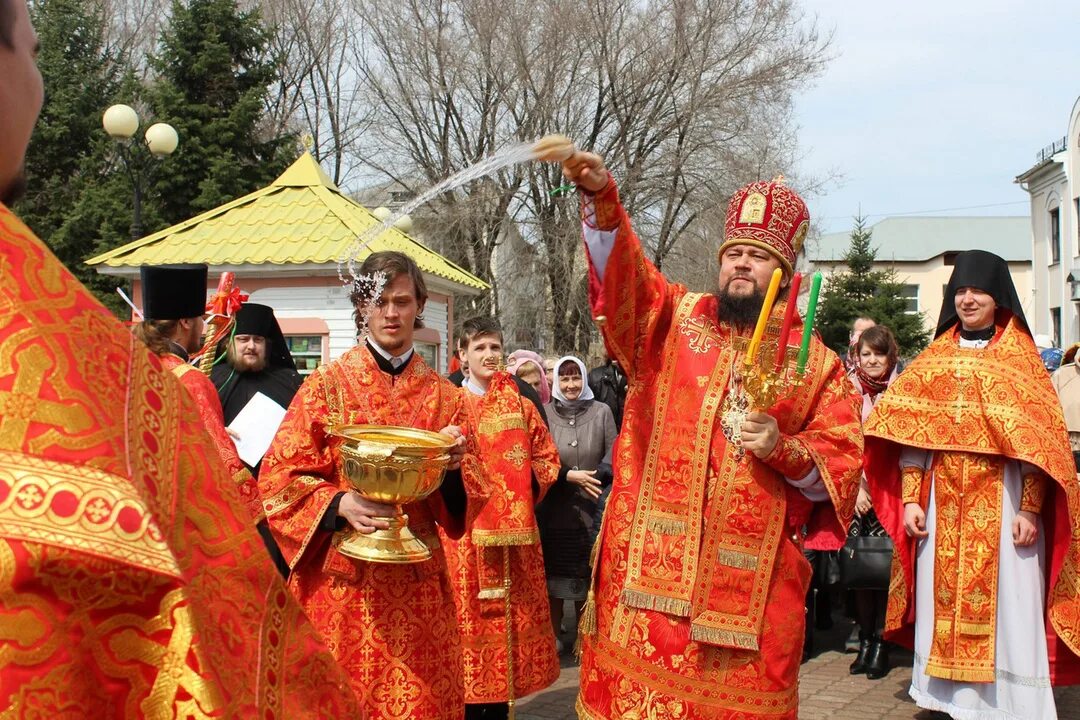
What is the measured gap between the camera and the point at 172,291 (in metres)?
4.56

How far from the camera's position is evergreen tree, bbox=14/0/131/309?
23000mm

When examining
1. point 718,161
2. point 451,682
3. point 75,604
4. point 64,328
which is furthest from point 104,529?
point 718,161

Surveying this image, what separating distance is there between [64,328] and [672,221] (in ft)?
78.6

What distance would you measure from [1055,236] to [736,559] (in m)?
41.0

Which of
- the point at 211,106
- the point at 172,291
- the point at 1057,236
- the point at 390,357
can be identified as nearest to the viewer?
the point at 390,357

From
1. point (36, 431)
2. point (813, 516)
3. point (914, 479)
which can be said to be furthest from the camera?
point (914, 479)

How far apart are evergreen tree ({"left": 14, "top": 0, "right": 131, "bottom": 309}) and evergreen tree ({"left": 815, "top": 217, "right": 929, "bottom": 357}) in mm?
15969

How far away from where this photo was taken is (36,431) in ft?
3.37

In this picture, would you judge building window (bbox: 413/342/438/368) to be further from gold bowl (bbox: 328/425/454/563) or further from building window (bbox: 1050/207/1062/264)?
building window (bbox: 1050/207/1062/264)

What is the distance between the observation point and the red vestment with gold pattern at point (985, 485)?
543 centimetres

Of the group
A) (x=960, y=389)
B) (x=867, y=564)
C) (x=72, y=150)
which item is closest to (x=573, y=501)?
(x=867, y=564)

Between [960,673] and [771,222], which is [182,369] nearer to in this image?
[771,222]

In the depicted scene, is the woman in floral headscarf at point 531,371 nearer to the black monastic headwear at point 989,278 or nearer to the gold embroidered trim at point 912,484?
the gold embroidered trim at point 912,484

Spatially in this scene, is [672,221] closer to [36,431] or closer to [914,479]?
[914,479]
